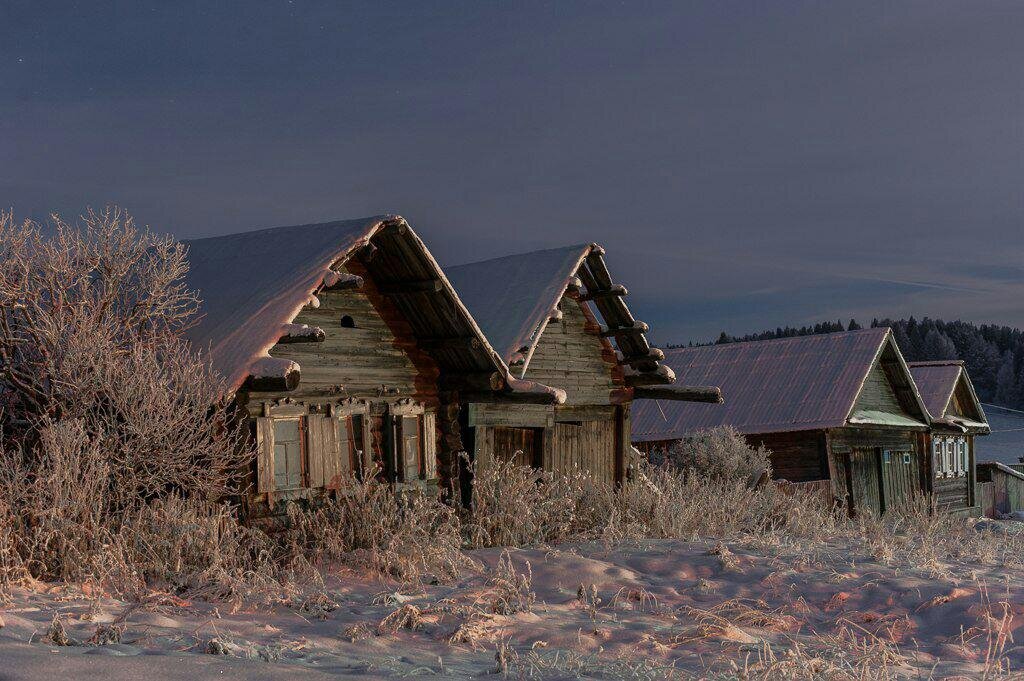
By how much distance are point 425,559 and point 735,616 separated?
344cm

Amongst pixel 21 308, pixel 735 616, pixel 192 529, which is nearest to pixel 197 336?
pixel 21 308

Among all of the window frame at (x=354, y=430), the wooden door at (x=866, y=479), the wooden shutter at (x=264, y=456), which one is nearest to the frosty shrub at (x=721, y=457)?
the wooden door at (x=866, y=479)

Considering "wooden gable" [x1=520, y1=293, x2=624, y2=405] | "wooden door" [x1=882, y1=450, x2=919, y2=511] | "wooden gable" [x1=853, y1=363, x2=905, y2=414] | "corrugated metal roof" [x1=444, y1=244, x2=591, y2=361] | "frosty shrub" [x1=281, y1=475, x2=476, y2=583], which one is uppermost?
"corrugated metal roof" [x1=444, y1=244, x2=591, y2=361]

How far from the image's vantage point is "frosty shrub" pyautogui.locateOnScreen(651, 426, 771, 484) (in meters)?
25.7

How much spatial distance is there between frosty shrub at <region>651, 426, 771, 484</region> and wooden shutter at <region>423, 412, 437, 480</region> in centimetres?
965

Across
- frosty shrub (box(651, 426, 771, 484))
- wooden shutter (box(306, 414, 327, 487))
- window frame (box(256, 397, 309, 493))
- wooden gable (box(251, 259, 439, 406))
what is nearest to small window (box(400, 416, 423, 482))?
wooden gable (box(251, 259, 439, 406))

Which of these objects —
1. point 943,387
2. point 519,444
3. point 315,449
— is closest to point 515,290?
point 519,444

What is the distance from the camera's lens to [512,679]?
25.6 ft

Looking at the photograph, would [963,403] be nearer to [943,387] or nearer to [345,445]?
[943,387]

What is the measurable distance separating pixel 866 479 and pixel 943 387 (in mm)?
6803

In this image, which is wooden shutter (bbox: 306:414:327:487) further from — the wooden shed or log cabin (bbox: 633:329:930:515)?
the wooden shed

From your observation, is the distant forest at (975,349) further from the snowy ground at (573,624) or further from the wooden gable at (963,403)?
the snowy ground at (573,624)

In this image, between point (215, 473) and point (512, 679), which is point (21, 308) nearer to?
point (215, 473)

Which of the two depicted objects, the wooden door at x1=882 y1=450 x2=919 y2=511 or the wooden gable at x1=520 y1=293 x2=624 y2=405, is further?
the wooden door at x1=882 y1=450 x2=919 y2=511
